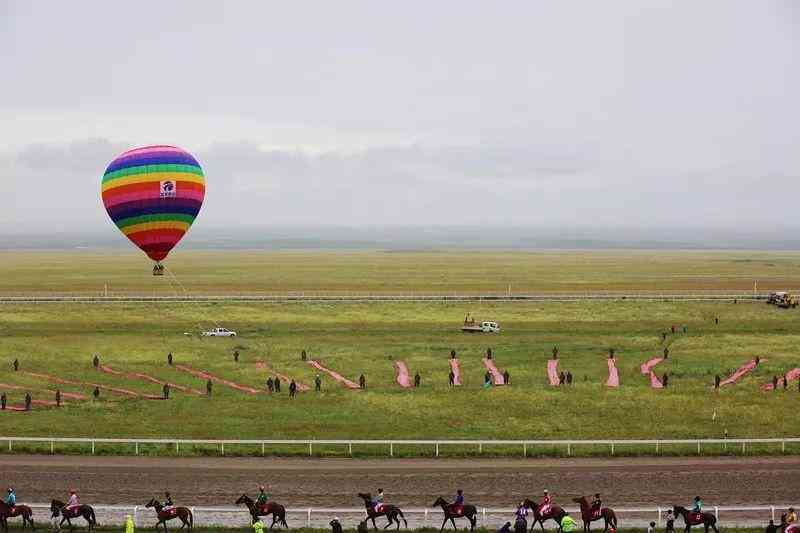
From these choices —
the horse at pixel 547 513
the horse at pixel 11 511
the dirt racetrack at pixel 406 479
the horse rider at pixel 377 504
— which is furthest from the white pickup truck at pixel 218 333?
the horse at pixel 547 513

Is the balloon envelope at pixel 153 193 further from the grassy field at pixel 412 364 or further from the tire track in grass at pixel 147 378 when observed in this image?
the grassy field at pixel 412 364

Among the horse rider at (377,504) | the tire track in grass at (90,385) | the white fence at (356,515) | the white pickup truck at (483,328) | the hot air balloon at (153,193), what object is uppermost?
the hot air balloon at (153,193)

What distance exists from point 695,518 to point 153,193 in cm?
3050

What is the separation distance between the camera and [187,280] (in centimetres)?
11744

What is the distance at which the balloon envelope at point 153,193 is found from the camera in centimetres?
4103

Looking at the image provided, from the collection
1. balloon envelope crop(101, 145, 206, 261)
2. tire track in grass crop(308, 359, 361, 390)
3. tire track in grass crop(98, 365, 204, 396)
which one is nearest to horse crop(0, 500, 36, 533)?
tire track in grass crop(98, 365, 204, 396)

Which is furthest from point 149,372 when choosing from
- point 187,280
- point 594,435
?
point 187,280

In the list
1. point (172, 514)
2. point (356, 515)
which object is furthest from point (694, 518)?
point (172, 514)

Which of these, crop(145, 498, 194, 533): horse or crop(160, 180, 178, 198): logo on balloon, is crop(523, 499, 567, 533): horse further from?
crop(160, 180, 178, 198): logo on balloon

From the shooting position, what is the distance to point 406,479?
24750 mm

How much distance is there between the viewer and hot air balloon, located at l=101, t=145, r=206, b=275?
1615 inches

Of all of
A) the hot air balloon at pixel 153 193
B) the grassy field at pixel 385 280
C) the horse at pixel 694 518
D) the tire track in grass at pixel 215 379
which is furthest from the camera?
the grassy field at pixel 385 280

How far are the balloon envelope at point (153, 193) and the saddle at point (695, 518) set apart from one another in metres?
30.3

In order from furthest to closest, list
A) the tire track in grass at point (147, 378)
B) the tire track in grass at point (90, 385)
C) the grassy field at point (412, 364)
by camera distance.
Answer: the tire track in grass at point (147, 378), the tire track in grass at point (90, 385), the grassy field at point (412, 364)
